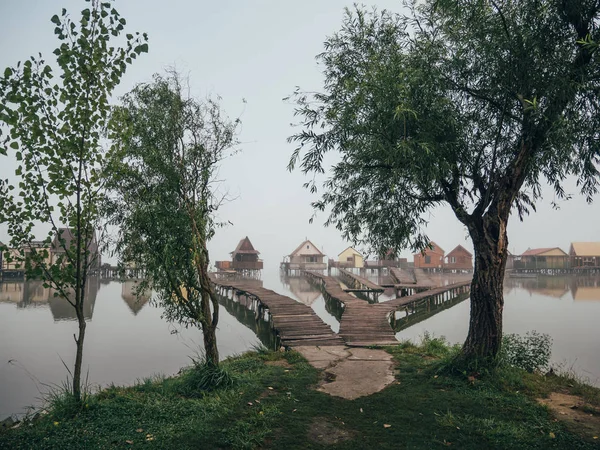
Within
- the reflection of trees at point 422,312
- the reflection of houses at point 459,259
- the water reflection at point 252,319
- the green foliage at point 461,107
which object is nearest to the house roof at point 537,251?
the reflection of houses at point 459,259

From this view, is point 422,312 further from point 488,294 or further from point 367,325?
point 488,294

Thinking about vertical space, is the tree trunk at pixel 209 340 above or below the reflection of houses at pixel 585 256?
below

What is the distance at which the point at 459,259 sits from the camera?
58.8 metres

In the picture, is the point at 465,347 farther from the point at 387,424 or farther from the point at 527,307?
the point at 527,307

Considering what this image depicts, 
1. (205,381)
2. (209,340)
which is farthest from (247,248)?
(205,381)

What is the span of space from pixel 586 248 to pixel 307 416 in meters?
62.0

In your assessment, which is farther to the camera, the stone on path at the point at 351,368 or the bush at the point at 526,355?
the bush at the point at 526,355

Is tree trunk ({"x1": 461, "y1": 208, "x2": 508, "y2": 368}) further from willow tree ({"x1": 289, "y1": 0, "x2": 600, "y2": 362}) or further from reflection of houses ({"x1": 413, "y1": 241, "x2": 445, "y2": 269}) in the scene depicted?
reflection of houses ({"x1": 413, "y1": 241, "x2": 445, "y2": 269})

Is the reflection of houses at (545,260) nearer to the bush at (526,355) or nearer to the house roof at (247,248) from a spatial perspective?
the house roof at (247,248)

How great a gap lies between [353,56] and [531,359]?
7873 millimetres

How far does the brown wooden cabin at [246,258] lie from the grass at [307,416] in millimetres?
39511

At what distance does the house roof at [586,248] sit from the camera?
5456 cm

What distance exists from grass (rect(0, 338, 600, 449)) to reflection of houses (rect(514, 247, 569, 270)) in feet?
181

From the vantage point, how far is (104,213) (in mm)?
7598
